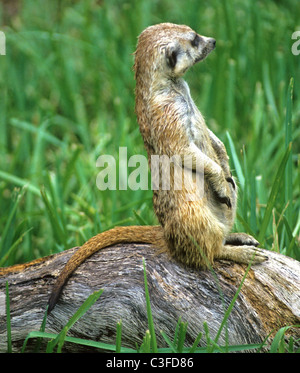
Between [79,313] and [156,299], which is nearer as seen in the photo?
[79,313]

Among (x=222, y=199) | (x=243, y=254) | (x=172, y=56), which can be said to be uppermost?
(x=172, y=56)

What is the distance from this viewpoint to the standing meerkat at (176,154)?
2.98 meters

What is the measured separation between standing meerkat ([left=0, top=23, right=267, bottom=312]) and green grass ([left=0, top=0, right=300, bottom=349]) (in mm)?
720

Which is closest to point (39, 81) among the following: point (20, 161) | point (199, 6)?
point (20, 161)

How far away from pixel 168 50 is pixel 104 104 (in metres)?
3.51

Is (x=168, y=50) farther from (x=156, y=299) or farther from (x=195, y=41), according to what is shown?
(x=156, y=299)

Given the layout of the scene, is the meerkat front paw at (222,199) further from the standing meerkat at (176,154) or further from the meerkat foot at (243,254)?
the meerkat foot at (243,254)

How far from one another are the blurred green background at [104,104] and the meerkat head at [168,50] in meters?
0.98

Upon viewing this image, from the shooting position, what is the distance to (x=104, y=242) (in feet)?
10.1

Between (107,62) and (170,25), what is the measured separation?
3.11 m

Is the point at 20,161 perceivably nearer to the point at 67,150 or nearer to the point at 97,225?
the point at 67,150

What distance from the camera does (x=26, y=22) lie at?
726 centimetres

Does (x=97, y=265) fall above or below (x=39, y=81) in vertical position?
below

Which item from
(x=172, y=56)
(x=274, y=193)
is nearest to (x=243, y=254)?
(x=274, y=193)
